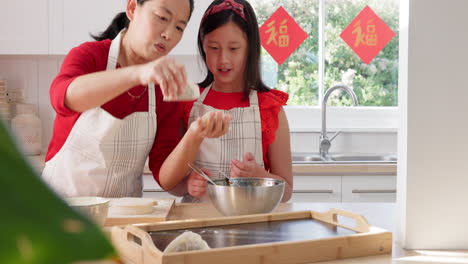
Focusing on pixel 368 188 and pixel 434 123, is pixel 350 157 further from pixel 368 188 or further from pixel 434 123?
pixel 434 123

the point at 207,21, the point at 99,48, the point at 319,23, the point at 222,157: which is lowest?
the point at 222,157

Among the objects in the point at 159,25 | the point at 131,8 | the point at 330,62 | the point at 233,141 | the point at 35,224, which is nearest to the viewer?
the point at 35,224

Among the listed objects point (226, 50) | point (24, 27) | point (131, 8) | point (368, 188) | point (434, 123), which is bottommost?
point (368, 188)

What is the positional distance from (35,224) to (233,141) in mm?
1728

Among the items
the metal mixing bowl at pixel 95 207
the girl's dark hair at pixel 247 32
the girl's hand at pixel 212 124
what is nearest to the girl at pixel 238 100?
the girl's dark hair at pixel 247 32

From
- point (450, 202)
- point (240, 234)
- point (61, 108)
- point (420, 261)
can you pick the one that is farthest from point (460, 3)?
point (61, 108)

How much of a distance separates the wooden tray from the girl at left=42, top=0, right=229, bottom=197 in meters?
0.34

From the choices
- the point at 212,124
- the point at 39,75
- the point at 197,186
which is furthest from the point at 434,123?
the point at 39,75

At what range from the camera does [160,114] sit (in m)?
1.58

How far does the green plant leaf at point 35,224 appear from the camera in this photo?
6 centimetres

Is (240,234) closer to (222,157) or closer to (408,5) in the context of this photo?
(408,5)

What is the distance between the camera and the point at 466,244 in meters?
1.00

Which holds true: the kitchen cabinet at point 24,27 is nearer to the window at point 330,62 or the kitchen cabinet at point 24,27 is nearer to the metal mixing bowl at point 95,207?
the window at point 330,62

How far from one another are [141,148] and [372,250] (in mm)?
802
